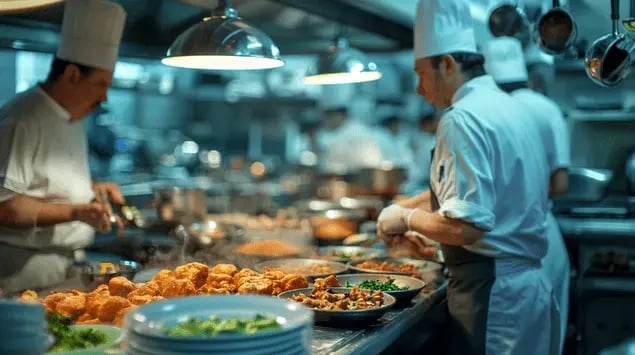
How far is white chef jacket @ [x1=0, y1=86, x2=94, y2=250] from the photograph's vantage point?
3.31 meters

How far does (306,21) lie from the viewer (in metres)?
4.54

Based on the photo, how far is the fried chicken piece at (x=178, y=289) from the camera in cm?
244

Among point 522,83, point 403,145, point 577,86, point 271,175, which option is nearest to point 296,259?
point 522,83

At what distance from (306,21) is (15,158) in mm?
2053

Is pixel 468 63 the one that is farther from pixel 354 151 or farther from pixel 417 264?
pixel 354 151

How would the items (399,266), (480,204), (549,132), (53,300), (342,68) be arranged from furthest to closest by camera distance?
(549,132) < (342,68) < (399,266) < (480,204) < (53,300)

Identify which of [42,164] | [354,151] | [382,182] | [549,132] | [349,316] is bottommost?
[349,316]

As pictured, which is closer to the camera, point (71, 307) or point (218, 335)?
point (218, 335)

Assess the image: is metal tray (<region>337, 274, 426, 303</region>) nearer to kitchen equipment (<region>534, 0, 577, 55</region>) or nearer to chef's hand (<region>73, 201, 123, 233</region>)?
chef's hand (<region>73, 201, 123, 233</region>)

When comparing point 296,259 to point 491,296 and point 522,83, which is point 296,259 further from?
point 522,83

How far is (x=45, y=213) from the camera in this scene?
3291 millimetres

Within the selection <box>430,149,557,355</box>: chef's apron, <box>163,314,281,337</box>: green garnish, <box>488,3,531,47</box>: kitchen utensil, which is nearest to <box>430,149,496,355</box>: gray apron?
<box>430,149,557,355</box>: chef's apron

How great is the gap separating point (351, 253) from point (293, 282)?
116 centimetres

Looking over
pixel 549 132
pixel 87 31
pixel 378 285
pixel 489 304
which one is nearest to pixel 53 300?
pixel 378 285
